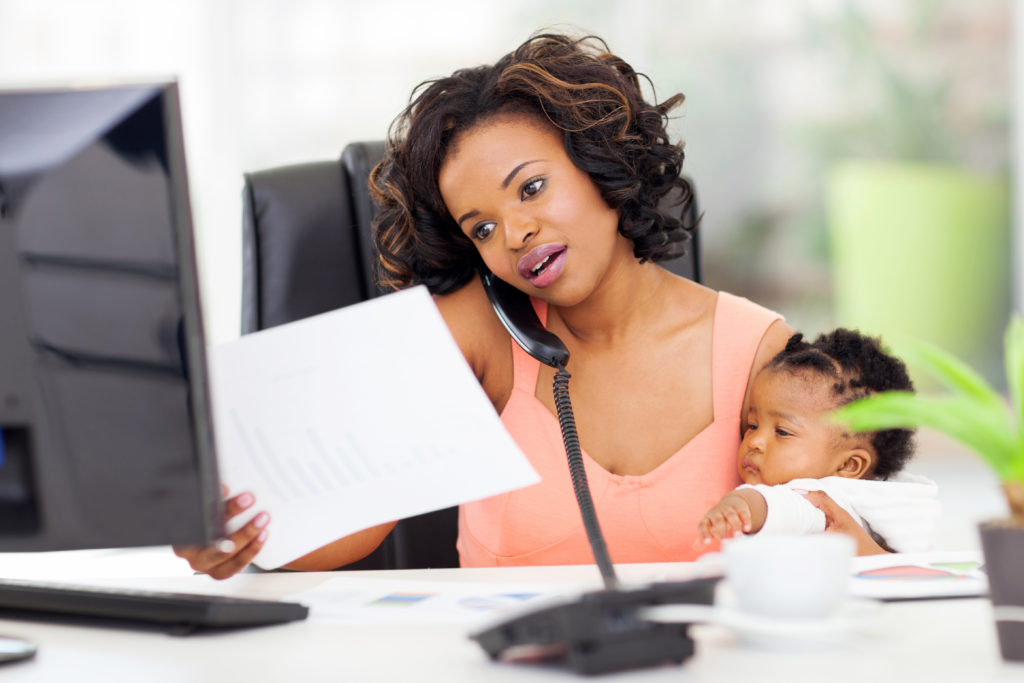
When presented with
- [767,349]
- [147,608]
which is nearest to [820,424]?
[767,349]

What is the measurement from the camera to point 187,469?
0.71 meters

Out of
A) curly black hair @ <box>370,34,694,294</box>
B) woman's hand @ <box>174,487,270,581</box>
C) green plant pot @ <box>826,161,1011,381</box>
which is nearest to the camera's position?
woman's hand @ <box>174,487,270,581</box>

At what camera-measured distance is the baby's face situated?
1271 mm

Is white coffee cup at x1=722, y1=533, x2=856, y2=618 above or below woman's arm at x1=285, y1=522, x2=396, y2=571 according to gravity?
above

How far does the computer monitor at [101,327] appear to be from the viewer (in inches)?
27.4

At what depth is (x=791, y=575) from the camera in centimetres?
66

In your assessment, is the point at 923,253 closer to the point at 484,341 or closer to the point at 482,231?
the point at 484,341

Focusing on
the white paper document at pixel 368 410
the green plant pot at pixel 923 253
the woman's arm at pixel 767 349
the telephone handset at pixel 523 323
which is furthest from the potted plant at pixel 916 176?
the white paper document at pixel 368 410

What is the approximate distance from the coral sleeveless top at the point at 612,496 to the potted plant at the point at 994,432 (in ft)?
2.04

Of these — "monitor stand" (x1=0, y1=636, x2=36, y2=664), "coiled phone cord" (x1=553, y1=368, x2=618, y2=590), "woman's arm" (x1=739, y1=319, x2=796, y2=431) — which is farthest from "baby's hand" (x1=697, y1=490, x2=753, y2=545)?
"monitor stand" (x1=0, y1=636, x2=36, y2=664)

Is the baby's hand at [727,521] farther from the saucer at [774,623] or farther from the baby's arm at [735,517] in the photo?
the saucer at [774,623]

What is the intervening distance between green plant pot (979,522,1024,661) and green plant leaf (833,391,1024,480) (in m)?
0.03

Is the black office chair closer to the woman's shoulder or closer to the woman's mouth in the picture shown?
the woman's shoulder

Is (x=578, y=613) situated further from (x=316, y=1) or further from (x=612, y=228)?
(x=316, y=1)
